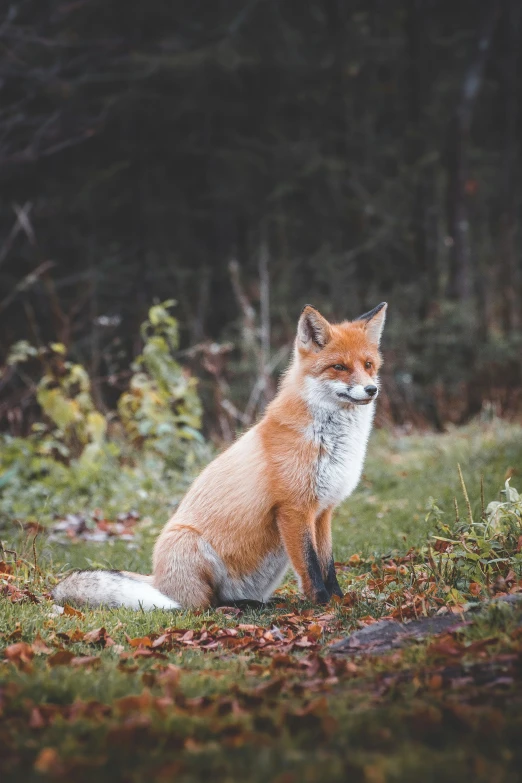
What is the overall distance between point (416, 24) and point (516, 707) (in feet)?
60.3

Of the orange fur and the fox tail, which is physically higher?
the orange fur

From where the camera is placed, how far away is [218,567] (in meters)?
5.10

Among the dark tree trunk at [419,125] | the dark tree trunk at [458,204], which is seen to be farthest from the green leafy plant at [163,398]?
the dark tree trunk at [458,204]

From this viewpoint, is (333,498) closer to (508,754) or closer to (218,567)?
(218,567)

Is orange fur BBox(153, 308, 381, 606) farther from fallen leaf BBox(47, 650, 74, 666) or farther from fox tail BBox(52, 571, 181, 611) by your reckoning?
fallen leaf BBox(47, 650, 74, 666)

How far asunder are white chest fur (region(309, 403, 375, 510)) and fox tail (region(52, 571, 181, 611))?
1252 mm

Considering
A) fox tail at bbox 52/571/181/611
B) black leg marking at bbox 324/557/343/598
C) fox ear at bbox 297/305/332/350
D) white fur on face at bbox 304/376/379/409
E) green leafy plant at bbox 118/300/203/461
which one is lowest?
black leg marking at bbox 324/557/343/598

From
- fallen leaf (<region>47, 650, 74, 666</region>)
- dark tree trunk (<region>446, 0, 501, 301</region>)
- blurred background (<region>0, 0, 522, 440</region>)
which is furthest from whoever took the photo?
blurred background (<region>0, 0, 522, 440</region>)

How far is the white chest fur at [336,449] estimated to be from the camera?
5020 millimetres

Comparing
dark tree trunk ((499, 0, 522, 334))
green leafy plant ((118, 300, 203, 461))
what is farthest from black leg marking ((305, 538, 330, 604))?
dark tree trunk ((499, 0, 522, 334))

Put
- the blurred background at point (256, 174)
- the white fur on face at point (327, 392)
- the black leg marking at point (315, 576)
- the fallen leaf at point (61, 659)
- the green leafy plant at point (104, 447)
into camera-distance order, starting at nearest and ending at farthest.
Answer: the fallen leaf at point (61, 659)
the black leg marking at point (315, 576)
the white fur on face at point (327, 392)
the green leafy plant at point (104, 447)
the blurred background at point (256, 174)

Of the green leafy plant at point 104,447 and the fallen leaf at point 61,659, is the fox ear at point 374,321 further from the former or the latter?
the green leafy plant at point 104,447

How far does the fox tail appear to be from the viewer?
4.94 metres

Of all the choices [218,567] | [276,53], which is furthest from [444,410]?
[276,53]
